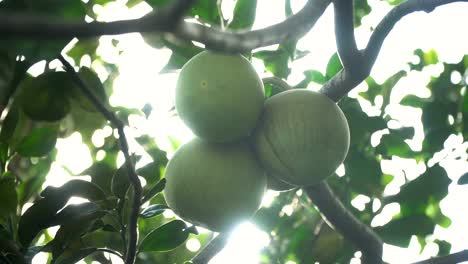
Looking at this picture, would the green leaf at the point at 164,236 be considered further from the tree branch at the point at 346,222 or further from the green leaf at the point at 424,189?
the green leaf at the point at 424,189

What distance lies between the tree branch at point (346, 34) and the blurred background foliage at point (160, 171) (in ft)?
1.75

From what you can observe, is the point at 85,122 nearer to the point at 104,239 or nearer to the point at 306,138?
the point at 104,239

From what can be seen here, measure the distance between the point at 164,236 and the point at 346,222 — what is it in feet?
1.90

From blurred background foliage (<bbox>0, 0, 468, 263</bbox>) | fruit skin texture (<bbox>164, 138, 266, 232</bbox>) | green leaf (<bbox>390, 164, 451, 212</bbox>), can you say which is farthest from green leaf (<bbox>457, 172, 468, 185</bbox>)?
fruit skin texture (<bbox>164, 138, 266, 232</bbox>)

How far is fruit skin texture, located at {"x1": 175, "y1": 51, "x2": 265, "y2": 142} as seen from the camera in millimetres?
1597

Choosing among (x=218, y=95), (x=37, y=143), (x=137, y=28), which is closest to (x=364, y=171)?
(x=218, y=95)

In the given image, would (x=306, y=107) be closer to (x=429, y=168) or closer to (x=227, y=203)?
(x=227, y=203)

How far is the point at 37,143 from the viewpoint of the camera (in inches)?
70.9

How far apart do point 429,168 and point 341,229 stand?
1.75 ft

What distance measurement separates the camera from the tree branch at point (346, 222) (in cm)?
179

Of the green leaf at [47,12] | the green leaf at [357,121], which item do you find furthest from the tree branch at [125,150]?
the green leaf at [357,121]

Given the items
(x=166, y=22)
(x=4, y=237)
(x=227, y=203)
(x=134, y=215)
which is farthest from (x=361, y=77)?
(x=166, y=22)

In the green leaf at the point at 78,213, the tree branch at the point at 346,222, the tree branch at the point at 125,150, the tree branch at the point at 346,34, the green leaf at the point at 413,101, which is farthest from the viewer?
the green leaf at the point at 413,101

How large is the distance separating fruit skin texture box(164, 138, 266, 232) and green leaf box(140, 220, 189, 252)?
0.04 metres
